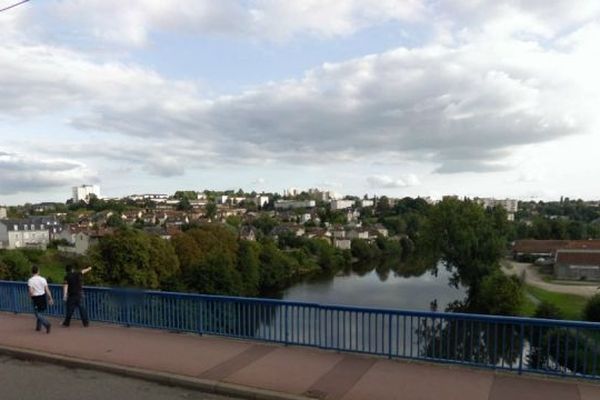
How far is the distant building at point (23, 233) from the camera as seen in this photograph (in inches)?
4126

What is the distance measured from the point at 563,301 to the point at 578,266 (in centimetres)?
2693

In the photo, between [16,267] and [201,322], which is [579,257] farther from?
[201,322]

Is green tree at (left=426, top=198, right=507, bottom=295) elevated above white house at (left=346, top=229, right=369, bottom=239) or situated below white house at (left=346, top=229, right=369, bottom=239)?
above

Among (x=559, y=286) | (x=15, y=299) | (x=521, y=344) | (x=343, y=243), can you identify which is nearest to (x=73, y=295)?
(x=15, y=299)

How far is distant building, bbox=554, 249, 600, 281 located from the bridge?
74090mm

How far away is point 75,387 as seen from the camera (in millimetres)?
7598

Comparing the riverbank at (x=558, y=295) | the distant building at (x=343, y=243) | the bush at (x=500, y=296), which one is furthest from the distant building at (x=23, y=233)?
the bush at (x=500, y=296)

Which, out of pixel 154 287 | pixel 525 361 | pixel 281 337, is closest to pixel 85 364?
pixel 281 337

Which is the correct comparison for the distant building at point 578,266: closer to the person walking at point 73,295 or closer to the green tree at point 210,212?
the person walking at point 73,295

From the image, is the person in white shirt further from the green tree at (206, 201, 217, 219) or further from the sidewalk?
the green tree at (206, 201, 217, 219)

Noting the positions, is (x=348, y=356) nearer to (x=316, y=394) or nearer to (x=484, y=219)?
(x=316, y=394)

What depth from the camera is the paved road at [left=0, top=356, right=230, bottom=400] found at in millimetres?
7180

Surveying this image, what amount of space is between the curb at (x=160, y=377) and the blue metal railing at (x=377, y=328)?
2.22 m

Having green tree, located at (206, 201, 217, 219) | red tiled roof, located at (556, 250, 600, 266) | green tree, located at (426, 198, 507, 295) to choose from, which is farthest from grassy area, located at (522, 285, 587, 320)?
green tree, located at (206, 201, 217, 219)
